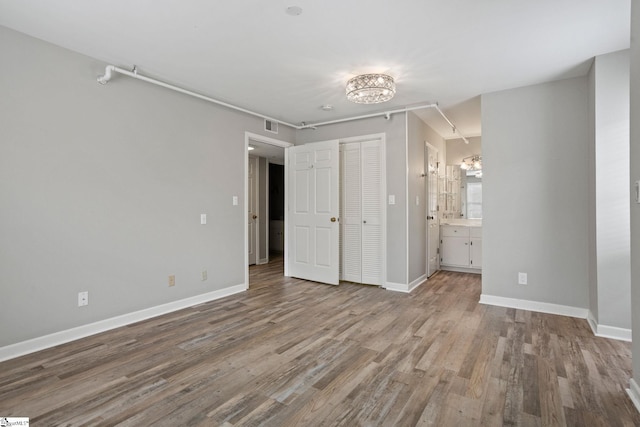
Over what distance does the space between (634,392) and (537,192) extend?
7.20 ft

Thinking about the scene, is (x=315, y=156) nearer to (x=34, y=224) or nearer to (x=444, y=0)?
(x=444, y=0)

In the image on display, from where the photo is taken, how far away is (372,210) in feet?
15.7

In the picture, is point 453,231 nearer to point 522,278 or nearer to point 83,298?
point 522,278

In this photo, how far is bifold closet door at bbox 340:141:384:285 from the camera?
4730 mm

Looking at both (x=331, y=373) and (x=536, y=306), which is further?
(x=536, y=306)

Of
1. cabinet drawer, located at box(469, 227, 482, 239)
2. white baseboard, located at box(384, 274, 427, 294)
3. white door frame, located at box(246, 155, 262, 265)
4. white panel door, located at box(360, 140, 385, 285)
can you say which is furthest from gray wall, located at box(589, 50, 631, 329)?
white door frame, located at box(246, 155, 262, 265)

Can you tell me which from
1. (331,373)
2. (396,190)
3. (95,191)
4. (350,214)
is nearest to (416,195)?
(396,190)

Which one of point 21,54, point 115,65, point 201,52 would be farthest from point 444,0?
point 21,54

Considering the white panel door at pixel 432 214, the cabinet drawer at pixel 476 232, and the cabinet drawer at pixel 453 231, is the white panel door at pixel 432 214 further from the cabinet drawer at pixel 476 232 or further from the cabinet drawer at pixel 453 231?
the cabinet drawer at pixel 476 232

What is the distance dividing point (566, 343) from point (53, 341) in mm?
4309

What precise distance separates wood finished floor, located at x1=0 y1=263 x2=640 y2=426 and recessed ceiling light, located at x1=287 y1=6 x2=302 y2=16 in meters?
2.51

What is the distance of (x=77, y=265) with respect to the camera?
2.84m

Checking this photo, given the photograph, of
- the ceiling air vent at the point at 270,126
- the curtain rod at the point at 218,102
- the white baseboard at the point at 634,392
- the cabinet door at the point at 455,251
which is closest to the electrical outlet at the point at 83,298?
the curtain rod at the point at 218,102

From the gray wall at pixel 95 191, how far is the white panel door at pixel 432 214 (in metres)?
3.23
